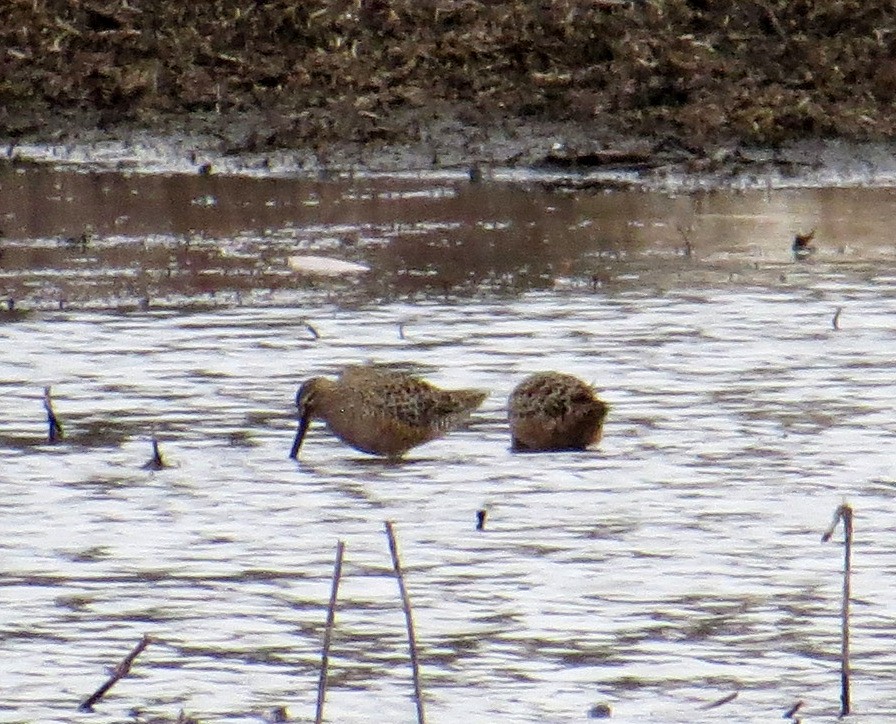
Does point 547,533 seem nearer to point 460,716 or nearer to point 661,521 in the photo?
point 661,521

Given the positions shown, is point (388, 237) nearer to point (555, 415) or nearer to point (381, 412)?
point (381, 412)

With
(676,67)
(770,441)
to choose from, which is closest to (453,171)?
(676,67)

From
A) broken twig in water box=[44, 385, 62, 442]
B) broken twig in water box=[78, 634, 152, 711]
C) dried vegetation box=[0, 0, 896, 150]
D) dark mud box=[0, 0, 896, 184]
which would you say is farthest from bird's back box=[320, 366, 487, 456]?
dried vegetation box=[0, 0, 896, 150]

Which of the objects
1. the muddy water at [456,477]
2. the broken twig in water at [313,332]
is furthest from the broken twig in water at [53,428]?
the broken twig in water at [313,332]

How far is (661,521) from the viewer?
25.0 ft

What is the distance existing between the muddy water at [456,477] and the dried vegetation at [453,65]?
10.6 feet

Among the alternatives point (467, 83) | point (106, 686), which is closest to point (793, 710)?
point (106, 686)

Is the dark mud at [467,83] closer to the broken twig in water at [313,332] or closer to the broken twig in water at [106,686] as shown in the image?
the broken twig in water at [313,332]

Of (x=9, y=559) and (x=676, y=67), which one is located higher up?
(x=676, y=67)

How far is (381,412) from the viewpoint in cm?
877

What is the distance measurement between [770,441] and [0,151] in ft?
33.3

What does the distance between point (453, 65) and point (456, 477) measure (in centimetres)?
1076

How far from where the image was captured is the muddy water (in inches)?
241

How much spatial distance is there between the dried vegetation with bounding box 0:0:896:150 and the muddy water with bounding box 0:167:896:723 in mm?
3244
